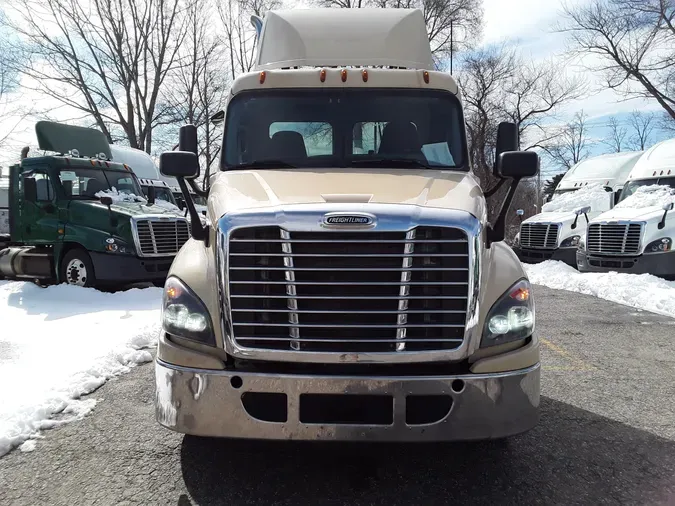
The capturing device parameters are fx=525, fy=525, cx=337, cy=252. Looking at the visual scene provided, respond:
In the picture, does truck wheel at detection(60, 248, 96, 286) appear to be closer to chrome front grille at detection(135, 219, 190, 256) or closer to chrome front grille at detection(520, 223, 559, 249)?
chrome front grille at detection(135, 219, 190, 256)

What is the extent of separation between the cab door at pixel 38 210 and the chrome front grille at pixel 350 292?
8682 millimetres

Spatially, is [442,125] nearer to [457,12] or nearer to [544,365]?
[544,365]

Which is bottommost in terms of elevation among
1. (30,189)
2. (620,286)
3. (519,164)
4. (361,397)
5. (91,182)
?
(620,286)

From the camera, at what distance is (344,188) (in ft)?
10.4

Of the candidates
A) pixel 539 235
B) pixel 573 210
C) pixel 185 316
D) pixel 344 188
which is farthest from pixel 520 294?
pixel 573 210

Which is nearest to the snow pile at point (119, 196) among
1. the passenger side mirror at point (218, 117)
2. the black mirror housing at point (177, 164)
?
the passenger side mirror at point (218, 117)

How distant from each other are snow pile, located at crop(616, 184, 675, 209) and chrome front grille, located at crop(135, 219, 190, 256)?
33.2 ft

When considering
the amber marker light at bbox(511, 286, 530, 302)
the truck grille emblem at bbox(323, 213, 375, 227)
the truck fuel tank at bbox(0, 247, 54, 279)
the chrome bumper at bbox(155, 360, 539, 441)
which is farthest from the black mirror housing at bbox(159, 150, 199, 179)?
the truck fuel tank at bbox(0, 247, 54, 279)

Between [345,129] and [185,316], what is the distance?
6.40ft

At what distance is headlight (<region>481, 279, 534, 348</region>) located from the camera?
2832mm

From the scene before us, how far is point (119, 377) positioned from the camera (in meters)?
4.91

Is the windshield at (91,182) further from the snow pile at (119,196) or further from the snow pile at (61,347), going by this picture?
the snow pile at (61,347)

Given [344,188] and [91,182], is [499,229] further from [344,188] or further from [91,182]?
[91,182]

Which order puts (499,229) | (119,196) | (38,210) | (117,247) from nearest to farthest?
(499,229) < (117,247) < (38,210) < (119,196)
